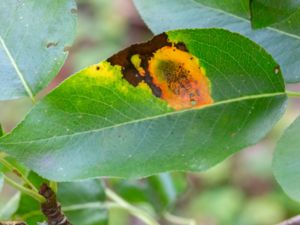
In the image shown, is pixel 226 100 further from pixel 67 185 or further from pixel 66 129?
pixel 67 185

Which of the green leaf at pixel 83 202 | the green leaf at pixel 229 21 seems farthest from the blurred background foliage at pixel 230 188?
the green leaf at pixel 229 21

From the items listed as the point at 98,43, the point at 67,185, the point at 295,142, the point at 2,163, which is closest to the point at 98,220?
the point at 67,185

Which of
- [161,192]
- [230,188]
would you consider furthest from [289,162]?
[230,188]

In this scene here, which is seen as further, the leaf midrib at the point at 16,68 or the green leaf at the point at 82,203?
the green leaf at the point at 82,203

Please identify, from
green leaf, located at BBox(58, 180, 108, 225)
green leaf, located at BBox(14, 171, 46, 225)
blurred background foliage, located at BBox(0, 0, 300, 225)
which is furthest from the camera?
blurred background foliage, located at BBox(0, 0, 300, 225)

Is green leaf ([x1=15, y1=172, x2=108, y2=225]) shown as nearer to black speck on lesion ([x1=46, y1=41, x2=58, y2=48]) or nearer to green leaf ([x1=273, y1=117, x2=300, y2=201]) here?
black speck on lesion ([x1=46, y1=41, x2=58, y2=48])

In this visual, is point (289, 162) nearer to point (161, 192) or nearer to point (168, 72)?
point (168, 72)

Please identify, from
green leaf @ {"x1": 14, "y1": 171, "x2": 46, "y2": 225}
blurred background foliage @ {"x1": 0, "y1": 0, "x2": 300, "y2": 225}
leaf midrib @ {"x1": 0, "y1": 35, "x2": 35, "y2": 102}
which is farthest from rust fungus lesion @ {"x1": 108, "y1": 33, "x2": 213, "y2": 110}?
blurred background foliage @ {"x1": 0, "y1": 0, "x2": 300, "y2": 225}

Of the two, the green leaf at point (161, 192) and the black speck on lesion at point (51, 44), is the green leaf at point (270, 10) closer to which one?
the black speck on lesion at point (51, 44)
